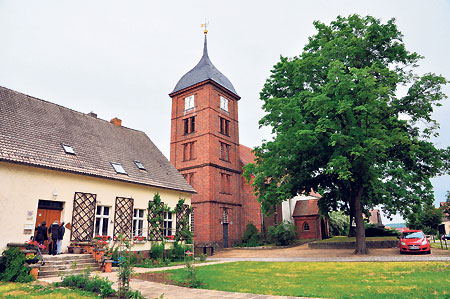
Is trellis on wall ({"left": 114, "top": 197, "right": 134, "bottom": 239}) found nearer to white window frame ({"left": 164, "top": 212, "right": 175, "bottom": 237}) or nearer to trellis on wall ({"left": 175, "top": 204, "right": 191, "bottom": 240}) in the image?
white window frame ({"left": 164, "top": 212, "right": 175, "bottom": 237})

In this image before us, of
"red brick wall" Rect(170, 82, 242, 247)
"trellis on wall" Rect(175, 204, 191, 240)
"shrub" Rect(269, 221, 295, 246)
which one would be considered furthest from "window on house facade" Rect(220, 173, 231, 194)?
"trellis on wall" Rect(175, 204, 191, 240)

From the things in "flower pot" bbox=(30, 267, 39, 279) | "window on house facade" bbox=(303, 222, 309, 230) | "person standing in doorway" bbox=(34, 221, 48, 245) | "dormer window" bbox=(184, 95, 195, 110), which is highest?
"dormer window" bbox=(184, 95, 195, 110)

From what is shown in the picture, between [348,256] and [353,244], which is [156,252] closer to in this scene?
[348,256]

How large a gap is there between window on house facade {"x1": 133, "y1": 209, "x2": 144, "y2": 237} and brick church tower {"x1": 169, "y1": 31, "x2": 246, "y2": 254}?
12.5m

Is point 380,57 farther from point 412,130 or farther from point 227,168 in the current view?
point 227,168

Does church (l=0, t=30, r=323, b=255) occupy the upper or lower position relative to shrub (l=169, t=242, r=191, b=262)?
upper

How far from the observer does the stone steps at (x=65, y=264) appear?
11.6 metres

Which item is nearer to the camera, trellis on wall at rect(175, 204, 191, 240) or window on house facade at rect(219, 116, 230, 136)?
trellis on wall at rect(175, 204, 191, 240)

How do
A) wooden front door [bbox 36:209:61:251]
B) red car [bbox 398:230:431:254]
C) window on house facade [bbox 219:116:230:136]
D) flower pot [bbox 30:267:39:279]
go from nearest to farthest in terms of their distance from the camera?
flower pot [bbox 30:267:39:279]
wooden front door [bbox 36:209:61:251]
red car [bbox 398:230:431:254]
window on house facade [bbox 219:116:230:136]

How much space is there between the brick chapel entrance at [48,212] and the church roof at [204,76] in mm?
22969

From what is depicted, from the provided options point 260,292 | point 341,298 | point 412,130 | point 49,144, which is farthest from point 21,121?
point 412,130

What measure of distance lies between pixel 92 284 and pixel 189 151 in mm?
26229

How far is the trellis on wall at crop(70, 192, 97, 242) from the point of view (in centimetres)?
1486

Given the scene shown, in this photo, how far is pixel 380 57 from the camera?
19.9 metres
